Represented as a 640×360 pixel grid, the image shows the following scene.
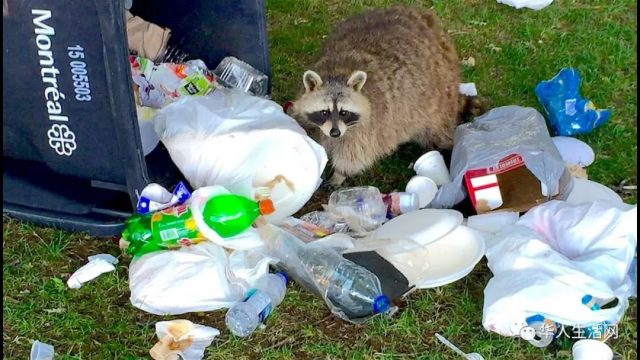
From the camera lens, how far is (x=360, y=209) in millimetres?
3311

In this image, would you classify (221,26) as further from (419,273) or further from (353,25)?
(419,273)

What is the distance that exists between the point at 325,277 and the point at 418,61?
1.31 meters

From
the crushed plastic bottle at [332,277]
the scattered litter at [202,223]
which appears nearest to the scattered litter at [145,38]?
the scattered litter at [202,223]

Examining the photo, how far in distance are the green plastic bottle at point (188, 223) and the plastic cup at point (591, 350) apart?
120 cm

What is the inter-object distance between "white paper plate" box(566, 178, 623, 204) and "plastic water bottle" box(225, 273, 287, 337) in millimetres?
1257

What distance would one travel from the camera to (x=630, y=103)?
416 centimetres

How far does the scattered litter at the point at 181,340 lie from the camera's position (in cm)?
272

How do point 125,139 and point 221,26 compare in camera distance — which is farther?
point 221,26

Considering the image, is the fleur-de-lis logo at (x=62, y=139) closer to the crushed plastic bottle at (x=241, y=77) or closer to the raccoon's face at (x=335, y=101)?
the crushed plastic bottle at (x=241, y=77)

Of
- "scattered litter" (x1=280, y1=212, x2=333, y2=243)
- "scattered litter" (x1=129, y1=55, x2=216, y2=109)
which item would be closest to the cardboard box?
"scattered litter" (x1=280, y1=212, x2=333, y2=243)

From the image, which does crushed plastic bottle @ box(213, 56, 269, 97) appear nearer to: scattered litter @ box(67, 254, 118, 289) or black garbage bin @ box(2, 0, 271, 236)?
black garbage bin @ box(2, 0, 271, 236)

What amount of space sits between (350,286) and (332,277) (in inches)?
3.1

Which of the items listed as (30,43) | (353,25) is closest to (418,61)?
(353,25)

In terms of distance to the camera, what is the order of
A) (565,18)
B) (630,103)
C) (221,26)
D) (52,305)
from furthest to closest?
(565,18)
(630,103)
(221,26)
(52,305)
